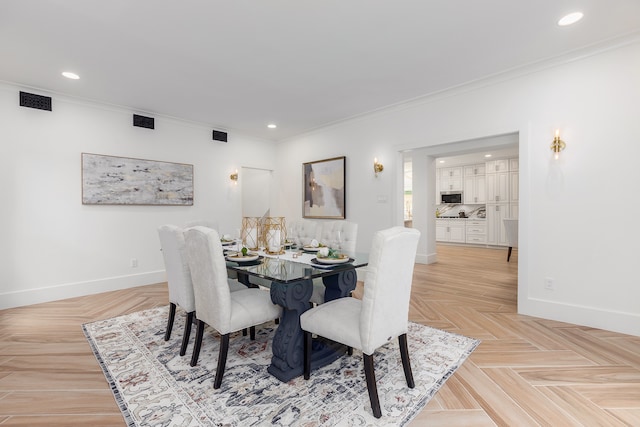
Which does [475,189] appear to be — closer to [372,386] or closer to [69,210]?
[372,386]

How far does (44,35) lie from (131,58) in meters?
0.62

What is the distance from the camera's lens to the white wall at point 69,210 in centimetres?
348

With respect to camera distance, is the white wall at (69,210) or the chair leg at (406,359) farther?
the white wall at (69,210)

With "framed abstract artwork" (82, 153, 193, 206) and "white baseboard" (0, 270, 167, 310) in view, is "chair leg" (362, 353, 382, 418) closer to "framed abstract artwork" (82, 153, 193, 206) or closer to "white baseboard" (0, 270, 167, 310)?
"white baseboard" (0, 270, 167, 310)

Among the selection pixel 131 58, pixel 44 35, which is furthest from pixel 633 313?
pixel 44 35

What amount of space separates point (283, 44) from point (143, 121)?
2.84 meters

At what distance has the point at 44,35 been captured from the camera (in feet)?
8.19

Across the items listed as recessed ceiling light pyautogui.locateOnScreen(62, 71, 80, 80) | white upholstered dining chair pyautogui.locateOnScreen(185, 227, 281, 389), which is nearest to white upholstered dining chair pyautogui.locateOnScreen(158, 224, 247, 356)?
white upholstered dining chair pyautogui.locateOnScreen(185, 227, 281, 389)

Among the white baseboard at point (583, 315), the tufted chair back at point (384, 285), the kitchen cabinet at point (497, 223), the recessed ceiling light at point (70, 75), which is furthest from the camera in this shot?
the kitchen cabinet at point (497, 223)

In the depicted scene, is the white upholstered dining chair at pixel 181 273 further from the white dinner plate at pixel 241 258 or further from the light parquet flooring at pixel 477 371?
the light parquet flooring at pixel 477 371

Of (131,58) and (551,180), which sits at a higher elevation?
(131,58)

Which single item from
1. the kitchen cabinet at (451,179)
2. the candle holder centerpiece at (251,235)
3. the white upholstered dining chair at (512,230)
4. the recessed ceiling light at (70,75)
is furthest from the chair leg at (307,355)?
the kitchen cabinet at (451,179)

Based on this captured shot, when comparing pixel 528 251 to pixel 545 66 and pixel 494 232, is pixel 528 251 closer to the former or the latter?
pixel 545 66

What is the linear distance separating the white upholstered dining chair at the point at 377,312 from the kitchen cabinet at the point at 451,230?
25.4ft
